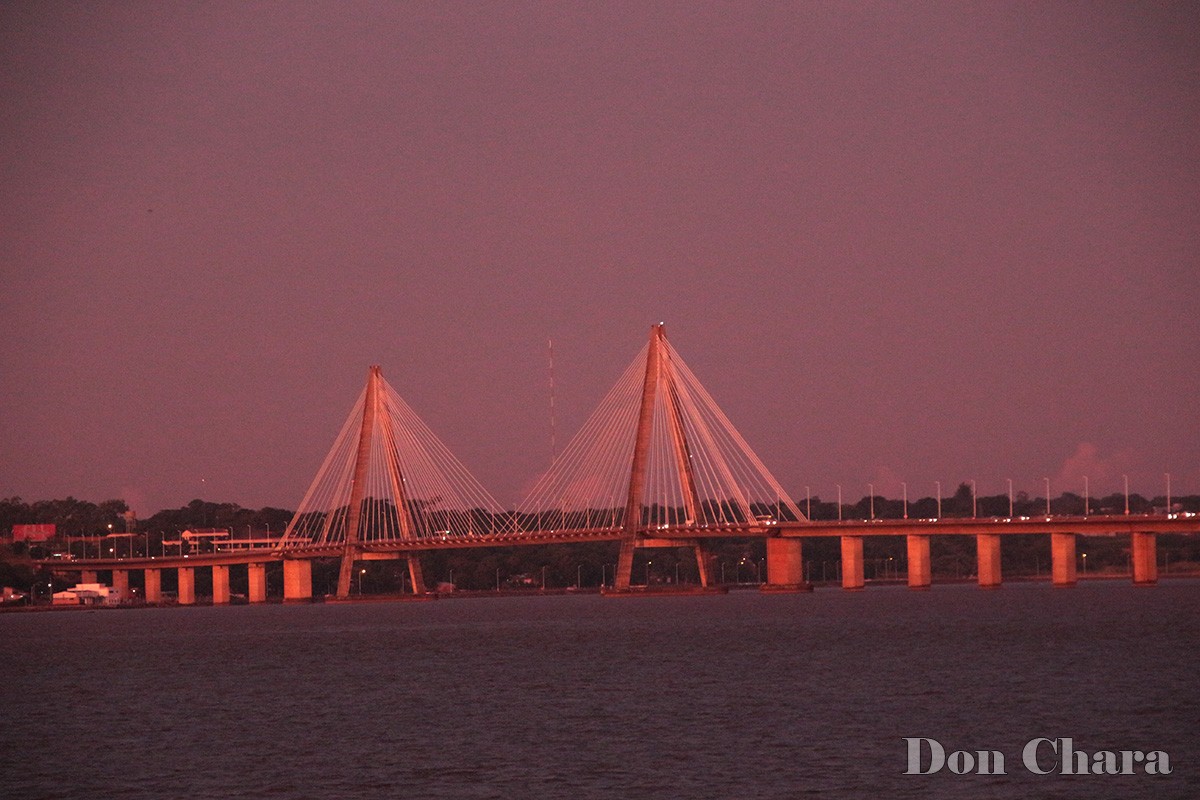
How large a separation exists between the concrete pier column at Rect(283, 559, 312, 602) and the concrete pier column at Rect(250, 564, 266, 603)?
36.6 feet

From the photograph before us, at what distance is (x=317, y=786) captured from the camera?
113 ft

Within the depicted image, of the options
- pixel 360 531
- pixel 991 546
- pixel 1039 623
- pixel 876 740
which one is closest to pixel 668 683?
pixel 876 740

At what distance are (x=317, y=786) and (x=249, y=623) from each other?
85.3 meters

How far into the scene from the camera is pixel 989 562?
140 metres

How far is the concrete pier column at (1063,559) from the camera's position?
137625mm

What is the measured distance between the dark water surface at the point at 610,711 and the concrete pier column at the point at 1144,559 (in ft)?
160

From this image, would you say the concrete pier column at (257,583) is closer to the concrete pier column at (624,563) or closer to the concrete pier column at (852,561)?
the concrete pier column at (624,563)

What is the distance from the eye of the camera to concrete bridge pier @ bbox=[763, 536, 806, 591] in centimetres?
12988

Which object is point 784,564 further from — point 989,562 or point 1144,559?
point 1144,559

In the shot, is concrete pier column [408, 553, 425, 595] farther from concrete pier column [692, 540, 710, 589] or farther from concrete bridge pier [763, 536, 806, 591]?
concrete bridge pier [763, 536, 806, 591]

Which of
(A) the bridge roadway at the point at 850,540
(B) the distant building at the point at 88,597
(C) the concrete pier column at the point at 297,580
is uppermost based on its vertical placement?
(A) the bridge roadway at the point at 850,540

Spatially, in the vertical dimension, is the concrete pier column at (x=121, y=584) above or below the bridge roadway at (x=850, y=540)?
below

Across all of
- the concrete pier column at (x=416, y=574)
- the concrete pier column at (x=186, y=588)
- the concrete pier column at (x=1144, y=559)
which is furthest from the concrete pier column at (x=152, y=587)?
the concrete pier column at (x=1144, y=559)

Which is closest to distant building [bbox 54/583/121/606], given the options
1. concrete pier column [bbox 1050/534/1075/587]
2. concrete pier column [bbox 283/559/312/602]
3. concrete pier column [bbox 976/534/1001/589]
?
concrete pier column [bbox 283/559/312/602]
